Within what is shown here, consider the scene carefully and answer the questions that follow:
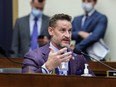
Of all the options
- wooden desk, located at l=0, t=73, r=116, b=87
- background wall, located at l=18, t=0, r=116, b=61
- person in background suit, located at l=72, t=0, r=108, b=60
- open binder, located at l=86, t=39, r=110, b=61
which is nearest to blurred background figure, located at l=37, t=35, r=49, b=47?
person in background suit, located at l=72, t=0, r=108, b=60

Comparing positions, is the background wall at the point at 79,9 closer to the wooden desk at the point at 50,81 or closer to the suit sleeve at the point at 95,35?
the suit sleeve at the point at 95,35

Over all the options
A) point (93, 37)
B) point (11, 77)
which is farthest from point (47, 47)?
point (93, 37)

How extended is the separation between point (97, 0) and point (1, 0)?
5.83 feet

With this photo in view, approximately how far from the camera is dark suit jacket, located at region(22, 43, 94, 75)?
332 centimetres

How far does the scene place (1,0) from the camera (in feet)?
25.1

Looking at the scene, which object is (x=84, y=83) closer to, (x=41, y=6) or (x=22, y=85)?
(x=22, y=85)

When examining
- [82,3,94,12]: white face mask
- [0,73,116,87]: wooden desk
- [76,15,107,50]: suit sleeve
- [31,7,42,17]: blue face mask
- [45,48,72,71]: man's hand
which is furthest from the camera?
[82,3,94,12]: white face mask

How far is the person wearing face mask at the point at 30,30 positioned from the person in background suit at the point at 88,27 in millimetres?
489

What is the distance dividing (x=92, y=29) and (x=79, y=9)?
0.98 metres

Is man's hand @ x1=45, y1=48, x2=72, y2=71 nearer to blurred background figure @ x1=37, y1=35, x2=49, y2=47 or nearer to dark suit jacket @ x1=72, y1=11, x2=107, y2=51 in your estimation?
blurred background figure @ x1=37, y1=35, x2=49, y2=47

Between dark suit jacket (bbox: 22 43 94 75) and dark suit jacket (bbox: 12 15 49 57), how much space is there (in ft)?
8.48

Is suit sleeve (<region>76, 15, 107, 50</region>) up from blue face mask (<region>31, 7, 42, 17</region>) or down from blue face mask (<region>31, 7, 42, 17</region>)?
down

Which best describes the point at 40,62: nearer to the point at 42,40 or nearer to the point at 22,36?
the point at 42,40

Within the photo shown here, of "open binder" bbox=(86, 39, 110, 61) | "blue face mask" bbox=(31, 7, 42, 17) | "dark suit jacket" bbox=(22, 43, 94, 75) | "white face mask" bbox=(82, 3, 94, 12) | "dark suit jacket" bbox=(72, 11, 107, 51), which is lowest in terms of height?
"dark suit jacket" bbox=(22, 43, 94, 75)
